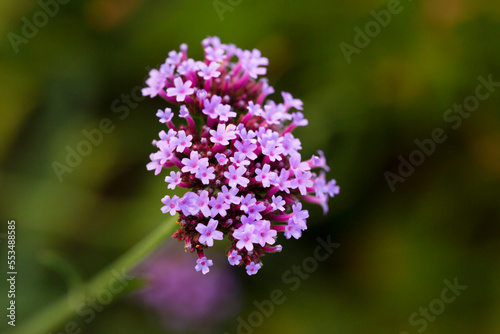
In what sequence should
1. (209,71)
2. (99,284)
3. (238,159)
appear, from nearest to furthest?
(238,159) → (209,71) → (99,284)

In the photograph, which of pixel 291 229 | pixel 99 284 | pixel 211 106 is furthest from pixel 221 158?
pixel 99 284

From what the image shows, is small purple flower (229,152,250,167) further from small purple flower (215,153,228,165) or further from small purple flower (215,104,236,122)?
small purple flower (215,104,236,122)

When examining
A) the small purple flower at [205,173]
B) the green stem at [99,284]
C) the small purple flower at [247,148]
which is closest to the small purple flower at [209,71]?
the small purple flower at [247,148]

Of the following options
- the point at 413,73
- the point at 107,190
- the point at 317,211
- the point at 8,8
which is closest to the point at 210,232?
the point at 317,211

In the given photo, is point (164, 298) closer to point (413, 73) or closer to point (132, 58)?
point (132, 58)

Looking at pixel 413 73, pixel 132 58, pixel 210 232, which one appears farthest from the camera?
pixel 132 58

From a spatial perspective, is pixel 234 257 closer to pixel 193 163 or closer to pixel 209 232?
pixel 209 232
